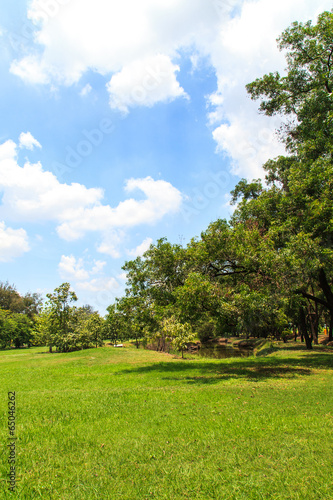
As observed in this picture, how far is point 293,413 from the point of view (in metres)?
8.17

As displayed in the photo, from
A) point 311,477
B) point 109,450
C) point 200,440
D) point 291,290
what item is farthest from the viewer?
point 291,290

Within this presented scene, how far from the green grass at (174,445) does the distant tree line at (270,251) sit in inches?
202

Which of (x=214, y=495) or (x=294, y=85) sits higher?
(x=294, y=85)

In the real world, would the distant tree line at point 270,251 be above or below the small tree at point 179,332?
above

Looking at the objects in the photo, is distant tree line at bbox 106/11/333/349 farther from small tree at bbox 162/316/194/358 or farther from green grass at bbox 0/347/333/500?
green grass at bbox 0/347/333/500

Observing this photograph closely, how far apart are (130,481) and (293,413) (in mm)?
5480

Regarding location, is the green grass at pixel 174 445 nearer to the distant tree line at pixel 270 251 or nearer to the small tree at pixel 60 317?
the distant tree line at pixel 270 251

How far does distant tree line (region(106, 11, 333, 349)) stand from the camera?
51.0 ft

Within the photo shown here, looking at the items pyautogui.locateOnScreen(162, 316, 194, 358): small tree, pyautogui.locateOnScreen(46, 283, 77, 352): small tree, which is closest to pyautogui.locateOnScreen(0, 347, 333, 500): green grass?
pyautogui.locateOnScreen(162, 316, 194, 358): small tree

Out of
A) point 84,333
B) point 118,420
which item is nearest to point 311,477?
point 118,420

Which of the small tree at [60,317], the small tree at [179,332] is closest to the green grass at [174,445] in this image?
the small tree at [179,332]

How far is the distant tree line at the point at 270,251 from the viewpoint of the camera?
1554 cm

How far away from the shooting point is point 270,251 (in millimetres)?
15820

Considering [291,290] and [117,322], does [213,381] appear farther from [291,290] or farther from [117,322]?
[117,322]
